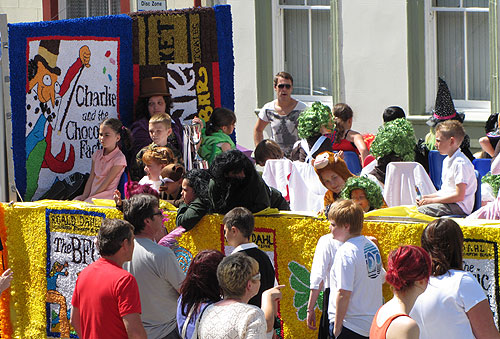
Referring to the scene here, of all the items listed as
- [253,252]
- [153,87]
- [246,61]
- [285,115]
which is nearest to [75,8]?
[246,61]

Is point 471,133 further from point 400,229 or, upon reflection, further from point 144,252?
point 144,252

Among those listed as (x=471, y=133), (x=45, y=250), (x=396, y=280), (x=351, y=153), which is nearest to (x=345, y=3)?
(x=471, y=133)

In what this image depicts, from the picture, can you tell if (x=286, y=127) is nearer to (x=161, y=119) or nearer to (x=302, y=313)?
(x=161, y=119)

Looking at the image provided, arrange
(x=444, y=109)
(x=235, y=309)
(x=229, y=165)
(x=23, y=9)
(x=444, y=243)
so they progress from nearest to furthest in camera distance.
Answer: (x=235, y=309)
(x=444, y=243)
(x=229, y=165)
(x=444, y=109)
(x=23, y=9)

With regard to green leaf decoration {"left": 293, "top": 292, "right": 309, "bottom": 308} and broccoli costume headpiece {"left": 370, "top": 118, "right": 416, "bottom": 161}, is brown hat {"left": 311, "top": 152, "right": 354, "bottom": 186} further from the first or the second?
green leaf decoration {"left": 293, "top": 292, "right": 309, "bottom": 308}

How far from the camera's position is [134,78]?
988cm

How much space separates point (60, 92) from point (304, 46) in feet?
20.4

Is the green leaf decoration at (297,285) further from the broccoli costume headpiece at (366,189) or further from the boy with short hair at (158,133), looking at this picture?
the boy with short hair at (158,133)

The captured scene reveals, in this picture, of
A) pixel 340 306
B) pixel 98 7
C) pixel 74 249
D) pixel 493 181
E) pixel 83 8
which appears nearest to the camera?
pixel 340 306

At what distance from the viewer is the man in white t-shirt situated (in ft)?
20.3

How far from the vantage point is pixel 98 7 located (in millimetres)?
18516

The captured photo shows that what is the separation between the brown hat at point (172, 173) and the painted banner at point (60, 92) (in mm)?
1605

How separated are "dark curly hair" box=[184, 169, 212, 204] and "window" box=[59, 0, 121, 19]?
455 inches

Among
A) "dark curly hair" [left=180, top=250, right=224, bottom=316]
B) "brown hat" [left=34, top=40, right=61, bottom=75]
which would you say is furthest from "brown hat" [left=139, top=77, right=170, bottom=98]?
"dark curly hair" [left=180, top=250, right=224, bottom=316]
